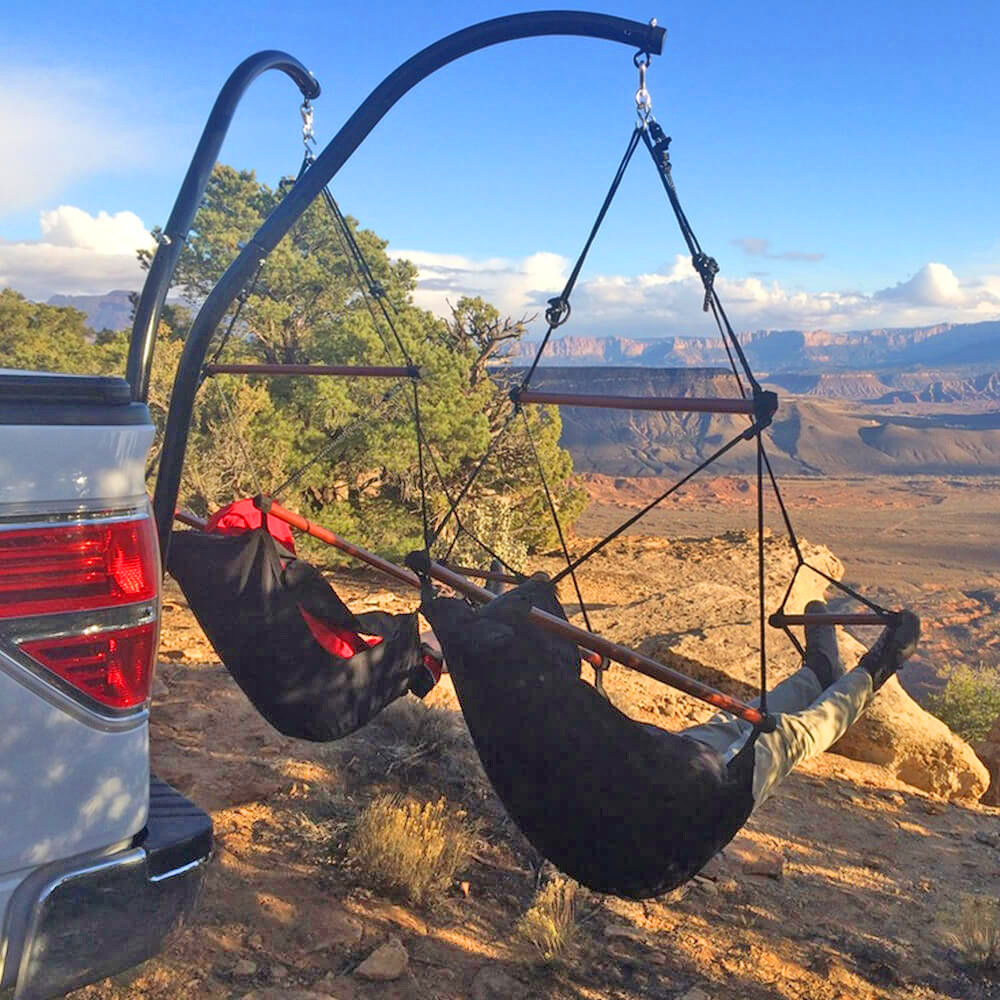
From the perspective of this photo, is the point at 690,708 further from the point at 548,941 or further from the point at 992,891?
the point at 548,941

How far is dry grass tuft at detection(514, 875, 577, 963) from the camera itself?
9.51 feet

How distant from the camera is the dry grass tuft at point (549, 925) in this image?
2.90 metres

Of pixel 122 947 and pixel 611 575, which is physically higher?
pixel 122 947

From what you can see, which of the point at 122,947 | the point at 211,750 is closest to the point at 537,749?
the point at 122,947

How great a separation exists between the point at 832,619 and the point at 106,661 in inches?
127

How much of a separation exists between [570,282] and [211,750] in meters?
2.96

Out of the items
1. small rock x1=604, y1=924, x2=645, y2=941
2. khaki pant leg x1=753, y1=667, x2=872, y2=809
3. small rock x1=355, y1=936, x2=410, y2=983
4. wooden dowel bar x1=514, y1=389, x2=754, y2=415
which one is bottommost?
small rock x1=604, y1=924, x2=645, y2=941

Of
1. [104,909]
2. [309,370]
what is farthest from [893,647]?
[104,909]

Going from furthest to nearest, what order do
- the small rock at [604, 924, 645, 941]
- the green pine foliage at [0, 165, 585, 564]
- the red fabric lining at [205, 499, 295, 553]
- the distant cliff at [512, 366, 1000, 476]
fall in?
the distant cliff at [512, 366, 1000, 476]
the green pine foliage at [0, 165, 585, 564]
the red fabric lining at [205, 499, 295, 553]
the small rock at [604, 924, 645, 941]

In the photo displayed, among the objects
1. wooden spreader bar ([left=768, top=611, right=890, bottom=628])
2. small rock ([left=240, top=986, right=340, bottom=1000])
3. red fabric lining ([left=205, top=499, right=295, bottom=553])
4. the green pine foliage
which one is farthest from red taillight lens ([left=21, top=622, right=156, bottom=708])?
the green pine foliage

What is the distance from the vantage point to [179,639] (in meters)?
7.06

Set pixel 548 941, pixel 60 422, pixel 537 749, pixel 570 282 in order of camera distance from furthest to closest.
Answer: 1. pixel 570 282
2. pixel 548 941
3. pixel 537 749
4. pixel 60 422

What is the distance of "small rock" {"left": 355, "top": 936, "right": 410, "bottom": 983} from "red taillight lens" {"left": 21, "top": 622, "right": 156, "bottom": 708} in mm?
1656

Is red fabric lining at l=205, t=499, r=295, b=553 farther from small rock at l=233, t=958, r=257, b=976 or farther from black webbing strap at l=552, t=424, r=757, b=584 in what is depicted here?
small rock at l=233, t=958, r=257, b=976
